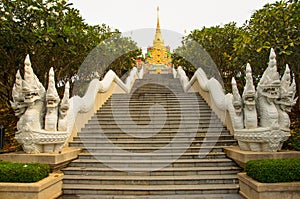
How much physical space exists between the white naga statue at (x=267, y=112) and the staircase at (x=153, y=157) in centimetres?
79

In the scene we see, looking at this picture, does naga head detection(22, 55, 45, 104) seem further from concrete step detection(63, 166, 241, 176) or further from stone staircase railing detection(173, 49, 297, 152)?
stone staircase railing detection(173, 49, 297, 152)

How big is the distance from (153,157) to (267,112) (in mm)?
2663

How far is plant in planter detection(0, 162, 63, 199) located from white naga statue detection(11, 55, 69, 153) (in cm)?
64

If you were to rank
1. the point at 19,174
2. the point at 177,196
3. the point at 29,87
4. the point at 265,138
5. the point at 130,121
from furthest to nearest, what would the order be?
the point at 130,121, the point at 29,87, the point at 265,138, the point at 177,196, the point at 19,174

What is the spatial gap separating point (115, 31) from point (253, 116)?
13.3m

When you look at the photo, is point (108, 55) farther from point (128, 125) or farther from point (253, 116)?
point (253, 116)

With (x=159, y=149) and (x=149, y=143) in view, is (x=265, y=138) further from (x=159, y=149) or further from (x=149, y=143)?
(x=149, y=143)

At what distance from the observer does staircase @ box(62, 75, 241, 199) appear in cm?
511

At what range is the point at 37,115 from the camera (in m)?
5.55

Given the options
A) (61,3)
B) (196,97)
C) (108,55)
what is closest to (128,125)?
(196,97)

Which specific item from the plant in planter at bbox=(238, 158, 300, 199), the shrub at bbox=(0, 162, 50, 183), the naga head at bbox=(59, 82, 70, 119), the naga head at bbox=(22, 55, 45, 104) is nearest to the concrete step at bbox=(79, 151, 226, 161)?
the naga head at bbox=(59, 82, 70, 119)

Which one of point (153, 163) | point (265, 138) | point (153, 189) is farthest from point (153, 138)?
point (265, 138)

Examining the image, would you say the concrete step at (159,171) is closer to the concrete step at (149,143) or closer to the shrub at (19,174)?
the concrete step at (149,143)

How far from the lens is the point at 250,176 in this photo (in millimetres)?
4715
